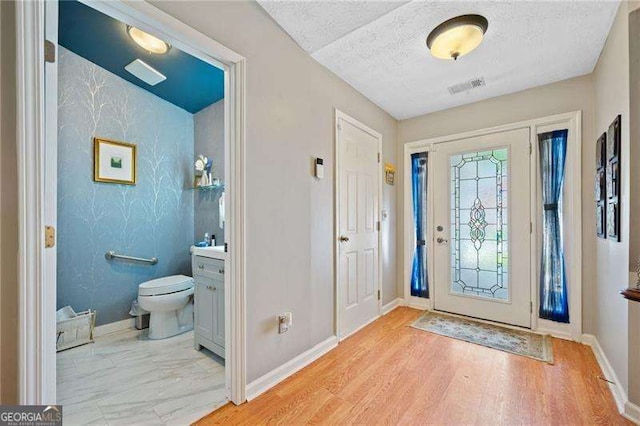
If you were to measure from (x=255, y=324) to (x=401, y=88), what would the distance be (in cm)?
257

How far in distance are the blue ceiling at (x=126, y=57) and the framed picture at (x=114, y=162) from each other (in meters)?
0.72

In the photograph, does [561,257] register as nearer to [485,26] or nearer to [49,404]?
[485,26]

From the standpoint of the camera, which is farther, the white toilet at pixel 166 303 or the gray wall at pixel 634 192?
the white toilet at pixel 166 303

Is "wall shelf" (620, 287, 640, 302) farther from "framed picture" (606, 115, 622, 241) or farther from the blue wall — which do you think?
the blue wall

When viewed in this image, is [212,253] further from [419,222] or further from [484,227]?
[484,227]

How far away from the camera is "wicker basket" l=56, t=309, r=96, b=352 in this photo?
2.22 meters

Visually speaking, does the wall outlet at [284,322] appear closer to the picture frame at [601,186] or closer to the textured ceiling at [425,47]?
the textured ceiling at [425,47]

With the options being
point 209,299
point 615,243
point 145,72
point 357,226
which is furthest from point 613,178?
point 145,72

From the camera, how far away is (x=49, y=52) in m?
1.05

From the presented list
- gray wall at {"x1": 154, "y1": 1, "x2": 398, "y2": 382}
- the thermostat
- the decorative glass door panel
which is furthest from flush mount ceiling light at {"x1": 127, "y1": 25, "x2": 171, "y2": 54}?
the decorative glass door panel

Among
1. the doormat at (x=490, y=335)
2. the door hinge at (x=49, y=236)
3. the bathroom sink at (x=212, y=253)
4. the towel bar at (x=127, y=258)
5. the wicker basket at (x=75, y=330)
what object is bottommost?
the doormat at (x=490, y=335)

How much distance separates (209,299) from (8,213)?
1348 mm

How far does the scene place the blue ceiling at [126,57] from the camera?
6.79 feet

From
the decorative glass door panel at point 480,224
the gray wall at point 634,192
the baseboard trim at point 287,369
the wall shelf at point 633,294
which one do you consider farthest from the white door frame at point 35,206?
the decorative glass door panel at point 480,224
